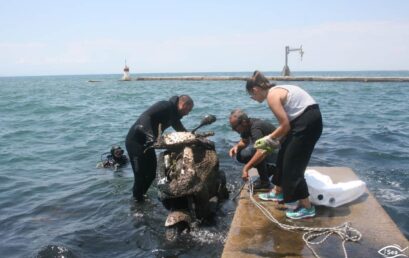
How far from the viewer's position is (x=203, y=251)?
5.30m

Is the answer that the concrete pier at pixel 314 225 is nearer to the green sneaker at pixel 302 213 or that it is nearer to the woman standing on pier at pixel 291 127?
the green sneaker at pixel 302 213

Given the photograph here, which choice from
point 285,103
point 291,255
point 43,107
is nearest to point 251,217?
point 291,255

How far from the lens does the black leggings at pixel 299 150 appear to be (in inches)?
185

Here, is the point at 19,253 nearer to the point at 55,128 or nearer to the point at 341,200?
the point at 341,200

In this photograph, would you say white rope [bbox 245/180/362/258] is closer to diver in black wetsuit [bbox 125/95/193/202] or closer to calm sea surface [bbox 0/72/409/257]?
calm sea surface [bbox 0/72/409/257]

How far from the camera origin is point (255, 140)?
232 inches

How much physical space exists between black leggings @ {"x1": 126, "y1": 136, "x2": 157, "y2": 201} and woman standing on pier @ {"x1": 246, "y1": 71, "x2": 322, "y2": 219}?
2622 mm

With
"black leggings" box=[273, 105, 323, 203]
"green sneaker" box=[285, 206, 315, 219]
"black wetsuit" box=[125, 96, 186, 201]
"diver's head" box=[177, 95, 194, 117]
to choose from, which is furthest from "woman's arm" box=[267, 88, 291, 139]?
"black wetsuit" box=[125, 96, 186, 201]

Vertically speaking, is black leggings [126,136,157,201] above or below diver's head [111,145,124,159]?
above

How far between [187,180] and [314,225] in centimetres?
173

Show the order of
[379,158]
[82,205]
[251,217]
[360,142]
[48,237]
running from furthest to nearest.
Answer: [360,142]
[379,158]
[82,205]
[48,237]
[251,217]

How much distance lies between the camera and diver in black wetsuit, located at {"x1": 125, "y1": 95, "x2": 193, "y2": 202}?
6.65 m

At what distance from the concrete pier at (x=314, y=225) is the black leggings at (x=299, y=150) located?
15.1 inches

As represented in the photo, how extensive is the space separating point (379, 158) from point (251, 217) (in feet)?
20.6
